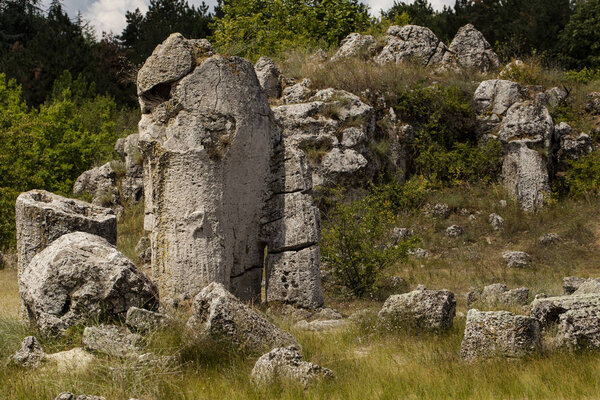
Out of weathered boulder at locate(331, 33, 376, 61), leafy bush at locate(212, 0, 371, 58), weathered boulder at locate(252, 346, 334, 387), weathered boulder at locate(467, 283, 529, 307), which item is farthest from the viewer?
leafy bush at locate(212, 0, 371, 58)

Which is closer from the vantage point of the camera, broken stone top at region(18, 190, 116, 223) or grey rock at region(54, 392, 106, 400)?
grey rock at region(54, 392, 106, 400)

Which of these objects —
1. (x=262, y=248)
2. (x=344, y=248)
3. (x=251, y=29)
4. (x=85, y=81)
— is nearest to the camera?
(x=262, y=248)

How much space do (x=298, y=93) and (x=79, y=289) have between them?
39.2 ft

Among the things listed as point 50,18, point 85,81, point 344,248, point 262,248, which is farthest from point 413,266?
point 50,18

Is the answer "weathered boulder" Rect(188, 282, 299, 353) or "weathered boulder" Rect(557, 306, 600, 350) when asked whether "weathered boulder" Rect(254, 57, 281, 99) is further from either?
"weathered boulder" Rect(557, 306, 600, 350)

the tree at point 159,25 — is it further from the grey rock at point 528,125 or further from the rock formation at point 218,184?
the rock formation at point 218,184

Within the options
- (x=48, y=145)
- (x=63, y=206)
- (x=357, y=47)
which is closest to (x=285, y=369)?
(x=63, y=206)

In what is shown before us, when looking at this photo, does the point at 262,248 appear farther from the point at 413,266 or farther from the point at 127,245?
the point at 127,245

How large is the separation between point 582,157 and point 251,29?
1301 centimetres

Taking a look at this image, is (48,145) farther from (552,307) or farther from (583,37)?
(583,37)

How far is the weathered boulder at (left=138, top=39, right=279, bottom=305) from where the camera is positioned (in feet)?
26.9

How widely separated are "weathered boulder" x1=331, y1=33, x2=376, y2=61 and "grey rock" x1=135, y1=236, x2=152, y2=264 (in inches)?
349

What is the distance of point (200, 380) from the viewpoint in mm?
5441

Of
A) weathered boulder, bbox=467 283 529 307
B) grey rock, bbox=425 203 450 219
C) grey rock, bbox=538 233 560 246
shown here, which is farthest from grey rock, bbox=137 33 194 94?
grey rock, bbox=538 233 560 246
